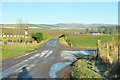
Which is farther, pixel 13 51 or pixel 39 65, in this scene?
pixel 13 51

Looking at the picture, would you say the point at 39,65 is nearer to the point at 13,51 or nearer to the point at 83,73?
the point at 83,73

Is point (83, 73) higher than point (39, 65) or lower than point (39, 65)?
higher

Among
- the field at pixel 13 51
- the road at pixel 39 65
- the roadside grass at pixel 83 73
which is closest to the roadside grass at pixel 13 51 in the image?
the field at pixel 13 51

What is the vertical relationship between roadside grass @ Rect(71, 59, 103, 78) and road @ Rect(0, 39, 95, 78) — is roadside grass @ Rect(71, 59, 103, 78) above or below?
above

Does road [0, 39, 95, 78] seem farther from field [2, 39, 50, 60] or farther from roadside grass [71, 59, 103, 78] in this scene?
field [2, 39, 50, 60]

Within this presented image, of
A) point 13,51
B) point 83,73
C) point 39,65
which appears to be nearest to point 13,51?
point 13,51

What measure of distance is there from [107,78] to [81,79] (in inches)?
60.9

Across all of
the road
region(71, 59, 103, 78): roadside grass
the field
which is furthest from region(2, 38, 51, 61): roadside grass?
region(71, 59, 103, 78): roadside grass

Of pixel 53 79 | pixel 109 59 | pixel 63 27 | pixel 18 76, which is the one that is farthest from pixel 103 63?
pixel 63 27

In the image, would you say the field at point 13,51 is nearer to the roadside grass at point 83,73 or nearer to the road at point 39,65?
the road at point 39,65

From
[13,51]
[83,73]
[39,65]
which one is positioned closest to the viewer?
[83,73]

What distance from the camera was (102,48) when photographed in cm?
1357

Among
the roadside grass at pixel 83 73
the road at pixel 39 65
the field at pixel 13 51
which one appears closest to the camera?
the roadside grass at pixel 83 73

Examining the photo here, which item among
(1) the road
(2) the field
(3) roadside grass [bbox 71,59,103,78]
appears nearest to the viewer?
(3) roadside grass [bbox 71,59,103,78]
